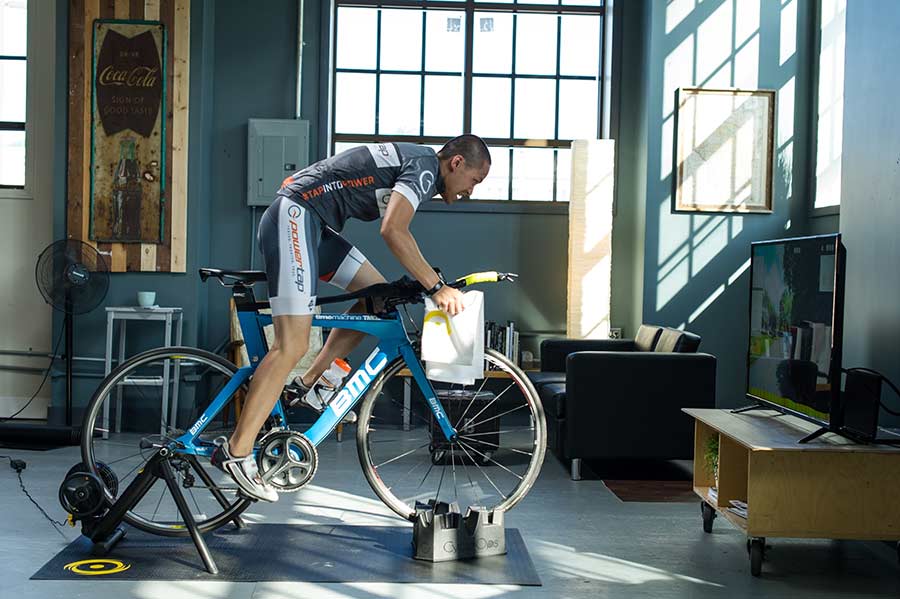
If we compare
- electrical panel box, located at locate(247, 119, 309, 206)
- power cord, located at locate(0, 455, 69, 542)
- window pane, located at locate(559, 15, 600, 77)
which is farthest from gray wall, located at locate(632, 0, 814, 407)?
power cord, located at locate(0, 455, 69, 542)

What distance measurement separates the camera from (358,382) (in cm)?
362

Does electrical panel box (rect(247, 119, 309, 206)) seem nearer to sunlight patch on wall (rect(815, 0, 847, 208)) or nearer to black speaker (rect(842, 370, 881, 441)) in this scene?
sunlight patch on wall (rect(815, 0, 847, 208))

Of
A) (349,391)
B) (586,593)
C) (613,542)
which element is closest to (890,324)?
(613,542)

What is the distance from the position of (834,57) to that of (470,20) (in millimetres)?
2658

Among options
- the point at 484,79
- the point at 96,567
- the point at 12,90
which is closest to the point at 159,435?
the point at 96,567

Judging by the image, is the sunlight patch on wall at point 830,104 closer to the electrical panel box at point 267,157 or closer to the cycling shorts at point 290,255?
the electrical panel box at point 267,157

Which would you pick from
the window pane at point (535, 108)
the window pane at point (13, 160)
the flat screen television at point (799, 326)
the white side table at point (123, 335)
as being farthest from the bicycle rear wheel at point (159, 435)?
the window pane at point (535, 108)

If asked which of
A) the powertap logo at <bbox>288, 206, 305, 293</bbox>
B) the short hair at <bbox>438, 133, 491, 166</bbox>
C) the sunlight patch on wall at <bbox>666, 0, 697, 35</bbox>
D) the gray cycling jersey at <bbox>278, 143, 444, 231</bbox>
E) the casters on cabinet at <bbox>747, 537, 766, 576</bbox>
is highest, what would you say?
the sunlight patch on wall at <bbox>666, 0, 697, 35</bbox>

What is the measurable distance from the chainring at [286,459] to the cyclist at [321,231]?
0.14 ft

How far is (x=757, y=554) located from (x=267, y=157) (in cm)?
492

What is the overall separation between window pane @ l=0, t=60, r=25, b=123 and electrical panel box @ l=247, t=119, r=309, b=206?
167 centimetres

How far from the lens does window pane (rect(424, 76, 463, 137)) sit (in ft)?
25.2

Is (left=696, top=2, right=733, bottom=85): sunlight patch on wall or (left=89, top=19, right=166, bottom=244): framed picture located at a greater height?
(left=696, top=2, right=733, bottom=85): sunlight patch on wall

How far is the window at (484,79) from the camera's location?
764 centimetres
